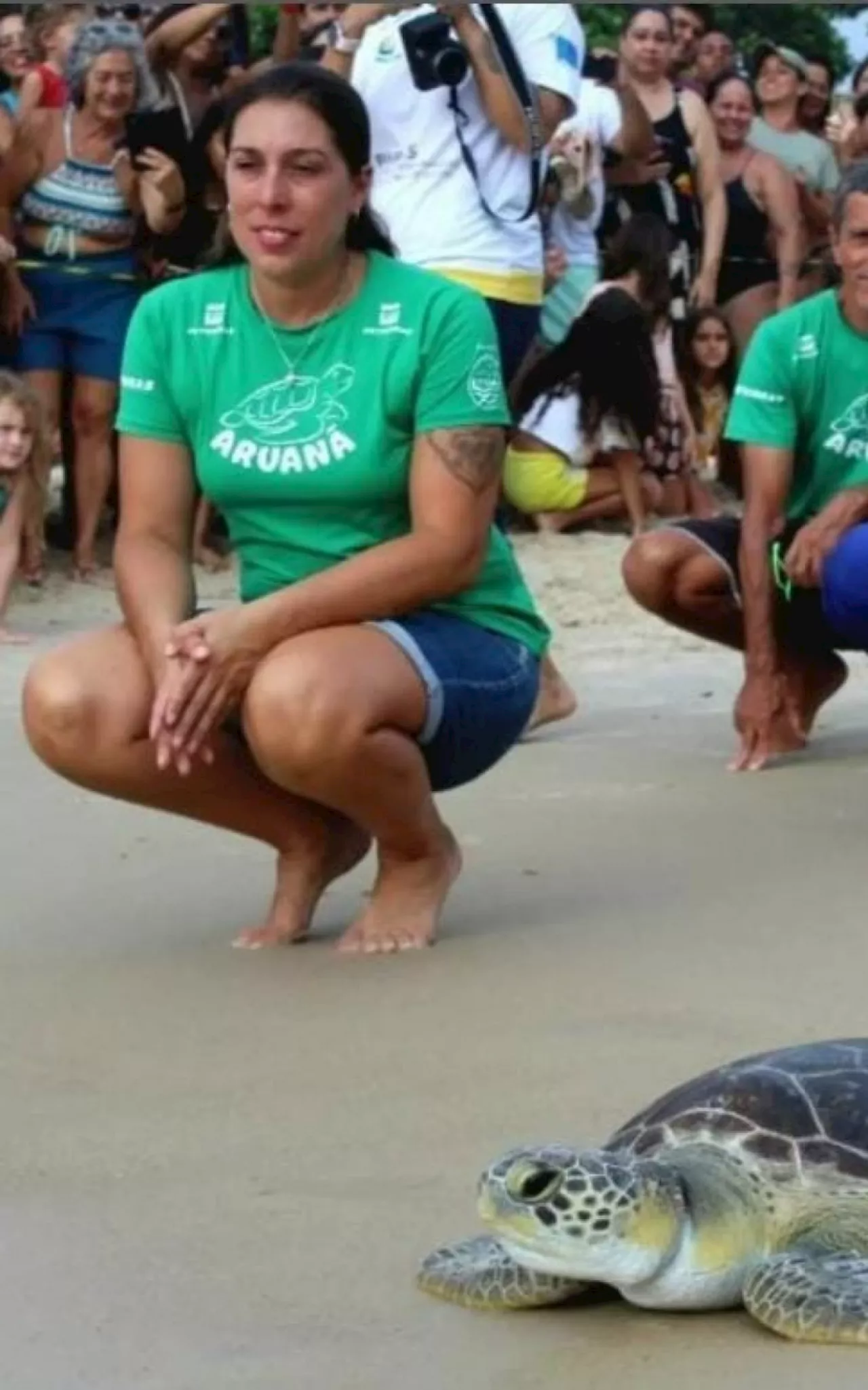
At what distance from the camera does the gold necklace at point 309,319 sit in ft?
15.2

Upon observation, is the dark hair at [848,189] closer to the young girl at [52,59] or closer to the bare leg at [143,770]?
the bare leg at [143,770]

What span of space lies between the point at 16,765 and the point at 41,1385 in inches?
149

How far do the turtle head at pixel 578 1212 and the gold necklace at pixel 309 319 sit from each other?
6.60 ft

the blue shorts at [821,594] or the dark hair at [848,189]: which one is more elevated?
the dark hair at [848,189]

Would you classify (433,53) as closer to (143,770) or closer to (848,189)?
(848,189)

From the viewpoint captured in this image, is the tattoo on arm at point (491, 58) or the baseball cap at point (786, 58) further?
the baseball cap at point (786, 58)

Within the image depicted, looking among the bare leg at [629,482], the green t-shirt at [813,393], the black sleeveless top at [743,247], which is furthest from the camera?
the black sleeveless top at [743,247]

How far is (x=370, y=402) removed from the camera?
458 centimetres

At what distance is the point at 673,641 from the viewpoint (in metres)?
8.25

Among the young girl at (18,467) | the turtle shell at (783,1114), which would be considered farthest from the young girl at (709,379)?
the turtle shell at (783,1114)

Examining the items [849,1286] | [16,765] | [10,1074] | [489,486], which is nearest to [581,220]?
[16,765]

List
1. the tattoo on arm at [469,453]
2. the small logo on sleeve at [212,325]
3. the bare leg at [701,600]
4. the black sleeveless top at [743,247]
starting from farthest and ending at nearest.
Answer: the black sleeveless top at [743,247] < the bare leg at [701,600] < the small logo on sleeve at [212,325] < the tattoo on arm at [469,453]

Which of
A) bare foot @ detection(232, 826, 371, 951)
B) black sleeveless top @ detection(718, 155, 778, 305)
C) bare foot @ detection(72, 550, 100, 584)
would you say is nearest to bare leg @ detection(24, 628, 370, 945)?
bare foot @ detection(232, 826, 371, 951)

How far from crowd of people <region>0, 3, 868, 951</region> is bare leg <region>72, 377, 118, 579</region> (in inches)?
0.5
